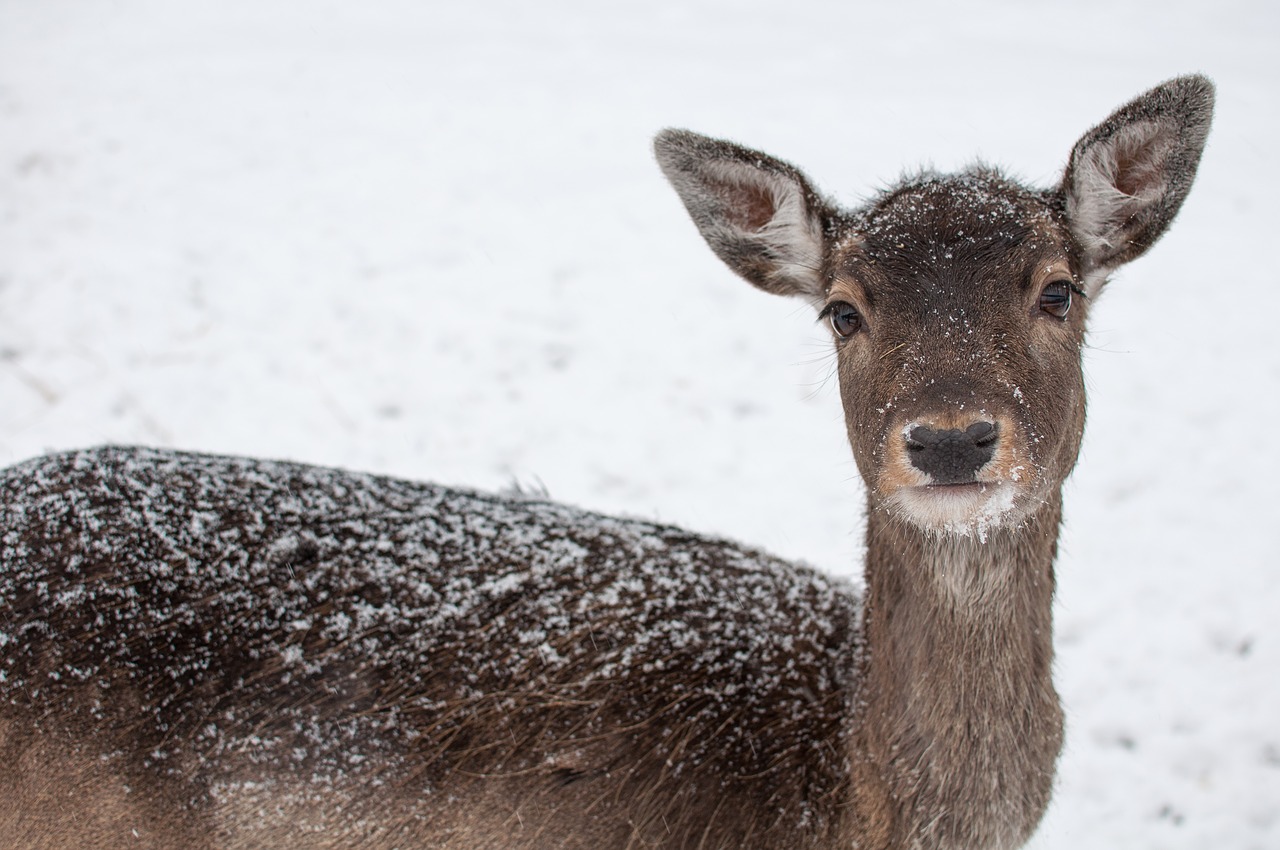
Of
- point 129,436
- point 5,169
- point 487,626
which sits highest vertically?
point 487,626

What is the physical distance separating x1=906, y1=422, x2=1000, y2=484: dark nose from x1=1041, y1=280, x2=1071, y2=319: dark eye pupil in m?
0.61

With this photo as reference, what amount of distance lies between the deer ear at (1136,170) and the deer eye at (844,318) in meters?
0.77

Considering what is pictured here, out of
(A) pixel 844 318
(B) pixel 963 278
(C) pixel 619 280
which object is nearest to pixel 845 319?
(A) pixel 844 318

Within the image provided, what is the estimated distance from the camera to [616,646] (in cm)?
350

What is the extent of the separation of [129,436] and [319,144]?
414 cm

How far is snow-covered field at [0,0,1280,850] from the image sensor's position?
19.1 ft

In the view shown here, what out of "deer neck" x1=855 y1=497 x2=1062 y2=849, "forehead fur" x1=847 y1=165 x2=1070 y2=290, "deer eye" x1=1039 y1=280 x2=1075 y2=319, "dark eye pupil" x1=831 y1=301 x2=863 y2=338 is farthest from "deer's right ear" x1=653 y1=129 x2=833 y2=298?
"deer neck" x1=855 y1=497 x2=1062 y2=849

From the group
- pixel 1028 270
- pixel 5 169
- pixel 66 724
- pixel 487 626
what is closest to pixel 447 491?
pixel 487 626

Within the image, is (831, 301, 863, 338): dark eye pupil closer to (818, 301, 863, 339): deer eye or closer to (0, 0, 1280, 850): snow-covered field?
(818, 301, 863, 339): deer eye

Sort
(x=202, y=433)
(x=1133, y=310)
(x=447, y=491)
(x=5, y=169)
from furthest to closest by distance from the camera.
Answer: (x=5, y=169)
(x=1133, y=310)
(x=202, y=433)
(x=447, y=491)

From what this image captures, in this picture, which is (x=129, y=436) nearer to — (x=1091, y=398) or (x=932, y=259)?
(x=932, y=259)

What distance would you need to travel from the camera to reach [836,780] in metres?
3.38

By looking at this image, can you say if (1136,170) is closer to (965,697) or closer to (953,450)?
(953,450)

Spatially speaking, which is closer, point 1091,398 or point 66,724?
point 66,724
